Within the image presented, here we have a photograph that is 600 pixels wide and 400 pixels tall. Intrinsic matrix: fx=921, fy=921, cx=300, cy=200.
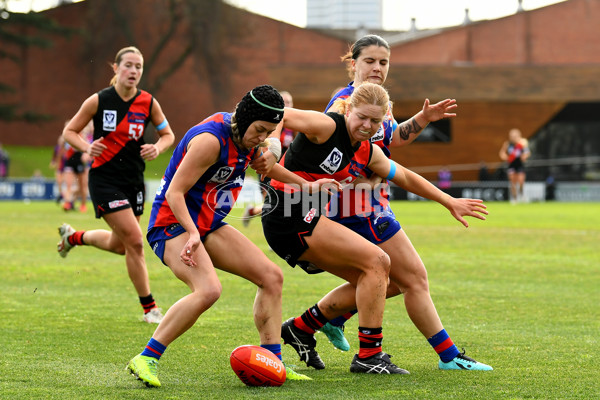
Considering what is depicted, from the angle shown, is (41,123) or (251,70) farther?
(251,70)

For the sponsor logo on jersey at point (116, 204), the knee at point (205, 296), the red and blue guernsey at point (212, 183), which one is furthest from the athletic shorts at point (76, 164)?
the knee at point (205, 296)

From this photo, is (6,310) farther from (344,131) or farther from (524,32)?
(524,32)

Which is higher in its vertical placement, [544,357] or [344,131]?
[344,131]

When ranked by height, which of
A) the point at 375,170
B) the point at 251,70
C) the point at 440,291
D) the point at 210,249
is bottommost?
the point at 440,291

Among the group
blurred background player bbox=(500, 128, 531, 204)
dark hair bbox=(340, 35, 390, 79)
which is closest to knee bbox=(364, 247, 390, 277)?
dark hair bbox=(340, 35, 390, 79)

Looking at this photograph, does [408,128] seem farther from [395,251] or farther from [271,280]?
[271,280]

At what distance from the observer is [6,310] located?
813 centimetres

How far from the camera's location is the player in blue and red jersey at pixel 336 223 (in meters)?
5.60

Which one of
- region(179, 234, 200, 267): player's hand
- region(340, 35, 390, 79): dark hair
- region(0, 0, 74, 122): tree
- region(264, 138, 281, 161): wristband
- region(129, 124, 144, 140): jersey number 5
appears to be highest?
region(0, 0, 74, 122): tree

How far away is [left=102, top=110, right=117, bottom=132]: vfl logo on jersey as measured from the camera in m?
8.20

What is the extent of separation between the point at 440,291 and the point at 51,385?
17.4 ft

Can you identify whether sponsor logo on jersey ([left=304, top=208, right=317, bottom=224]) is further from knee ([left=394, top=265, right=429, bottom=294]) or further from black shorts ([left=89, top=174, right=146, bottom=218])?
black shorts ([left=89, top=174, right=146, bottom=218])

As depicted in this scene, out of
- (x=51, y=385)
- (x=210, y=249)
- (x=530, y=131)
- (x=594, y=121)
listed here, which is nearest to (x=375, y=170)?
(x=210, y=249)

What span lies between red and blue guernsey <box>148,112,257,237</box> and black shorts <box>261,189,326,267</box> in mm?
292
